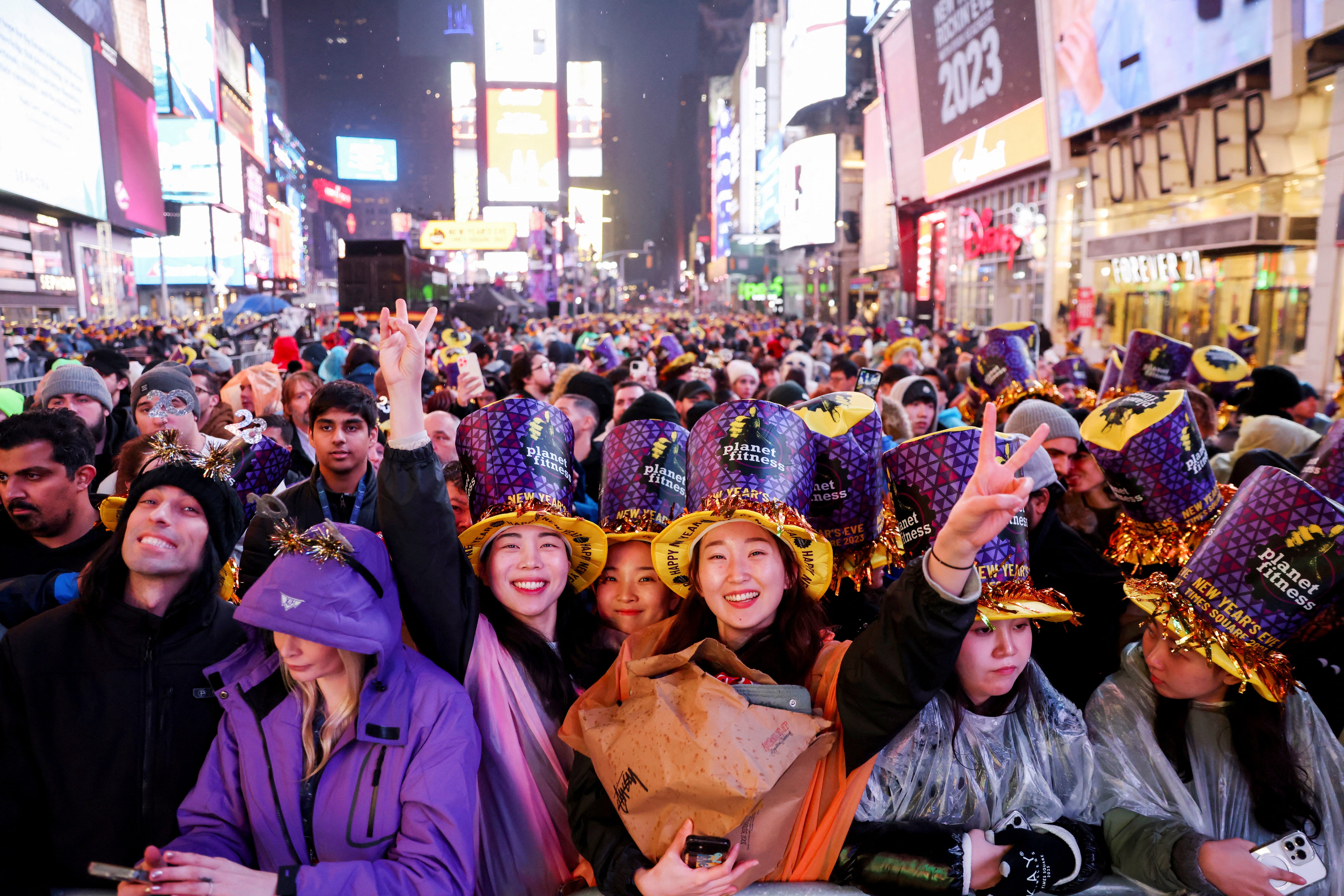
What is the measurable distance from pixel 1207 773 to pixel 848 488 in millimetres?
1362

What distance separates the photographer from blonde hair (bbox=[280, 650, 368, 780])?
7.15 ft

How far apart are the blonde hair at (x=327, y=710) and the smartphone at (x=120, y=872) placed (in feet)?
1.26

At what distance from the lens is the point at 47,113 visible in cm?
2283

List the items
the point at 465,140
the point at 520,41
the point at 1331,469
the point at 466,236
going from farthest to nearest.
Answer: the point at 465,140
the point at 520,41
the point at 466,236
the point at 1331,469

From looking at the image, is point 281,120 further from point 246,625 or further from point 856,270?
point 246,625

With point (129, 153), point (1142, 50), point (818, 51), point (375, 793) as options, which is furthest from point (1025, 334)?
point (818, 51)

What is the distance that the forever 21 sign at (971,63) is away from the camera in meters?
23.8

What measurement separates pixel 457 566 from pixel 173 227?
181 feet

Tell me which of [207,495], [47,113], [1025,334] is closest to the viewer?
[207,495]

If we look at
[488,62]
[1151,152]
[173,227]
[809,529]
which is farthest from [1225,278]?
[488,62]

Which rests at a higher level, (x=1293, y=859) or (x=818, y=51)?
(x=818, y=51)

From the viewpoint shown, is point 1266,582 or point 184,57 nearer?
point 1266,582

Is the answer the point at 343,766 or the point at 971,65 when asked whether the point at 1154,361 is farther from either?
the point at 971,65

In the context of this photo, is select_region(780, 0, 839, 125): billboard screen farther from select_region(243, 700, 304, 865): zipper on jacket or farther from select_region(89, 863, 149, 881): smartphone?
select_region(89, 863, 149, 881): smartphone
